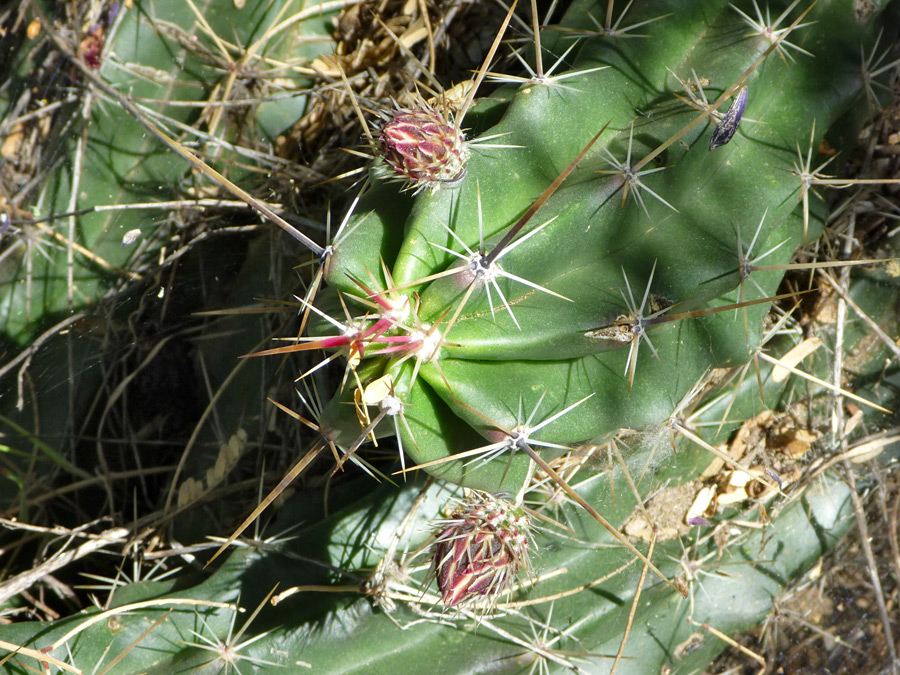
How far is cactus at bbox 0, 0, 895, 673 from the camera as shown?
1.30m

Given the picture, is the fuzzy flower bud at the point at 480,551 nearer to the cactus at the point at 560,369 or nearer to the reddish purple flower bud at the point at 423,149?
the cactus at the point at 560,369

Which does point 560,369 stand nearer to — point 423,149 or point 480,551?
point 480,551

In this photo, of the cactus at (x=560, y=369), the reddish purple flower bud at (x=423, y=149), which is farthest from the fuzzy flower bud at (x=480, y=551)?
the reddish purple flower bud at (x=423, y=149)

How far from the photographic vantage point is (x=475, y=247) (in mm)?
1308

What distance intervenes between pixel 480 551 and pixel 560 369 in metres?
0.39

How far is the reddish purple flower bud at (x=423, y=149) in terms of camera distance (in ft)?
4.02

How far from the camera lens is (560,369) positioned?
56.9 inches

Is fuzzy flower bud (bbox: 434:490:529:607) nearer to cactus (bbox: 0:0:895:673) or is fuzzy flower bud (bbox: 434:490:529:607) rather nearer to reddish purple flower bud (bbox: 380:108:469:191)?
cactus (bbox: 0:0:895:673)

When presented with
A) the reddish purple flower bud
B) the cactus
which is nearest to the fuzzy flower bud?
the cactus

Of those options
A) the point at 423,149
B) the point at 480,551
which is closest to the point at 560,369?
the point at 480,551

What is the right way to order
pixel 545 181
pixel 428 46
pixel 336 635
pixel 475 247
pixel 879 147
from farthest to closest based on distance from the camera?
1. pixel 428 46
2. pixel 879 147
3. pixel 336 635
4. pixel 545 181
5. pixel 475 247

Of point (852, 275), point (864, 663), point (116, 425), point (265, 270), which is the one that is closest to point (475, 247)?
point (265, 270)

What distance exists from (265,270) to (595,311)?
1.18 metres

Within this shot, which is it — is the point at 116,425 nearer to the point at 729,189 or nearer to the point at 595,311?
the point at 595,311
